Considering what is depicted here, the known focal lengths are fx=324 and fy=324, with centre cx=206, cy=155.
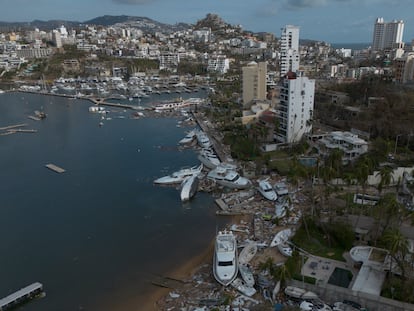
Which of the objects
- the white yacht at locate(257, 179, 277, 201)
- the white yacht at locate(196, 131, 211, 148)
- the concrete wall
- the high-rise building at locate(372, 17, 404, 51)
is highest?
the high-rise building at locate(372, 17, 404, 51)

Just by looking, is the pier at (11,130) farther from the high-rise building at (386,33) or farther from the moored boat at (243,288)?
the high-rise building at (386,33)

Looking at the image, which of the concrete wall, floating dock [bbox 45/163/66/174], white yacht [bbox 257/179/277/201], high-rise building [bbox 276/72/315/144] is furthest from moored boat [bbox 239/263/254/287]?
floating dock [bbox 45/163/66/174]

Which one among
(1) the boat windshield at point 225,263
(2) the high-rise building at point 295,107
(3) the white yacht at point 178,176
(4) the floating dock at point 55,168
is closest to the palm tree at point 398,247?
(1) the boat windshield at point 225,263

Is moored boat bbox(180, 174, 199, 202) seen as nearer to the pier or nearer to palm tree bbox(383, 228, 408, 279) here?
palm tree bbox(383, 228, 408, 279)

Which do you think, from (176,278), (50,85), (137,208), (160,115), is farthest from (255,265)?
(50,85)

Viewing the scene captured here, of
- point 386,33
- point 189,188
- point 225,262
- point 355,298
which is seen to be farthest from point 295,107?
point 386,33

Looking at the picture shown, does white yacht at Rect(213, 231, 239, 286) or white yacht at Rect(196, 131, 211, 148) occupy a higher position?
white yacht at Rect(196, 131, 211, 148)

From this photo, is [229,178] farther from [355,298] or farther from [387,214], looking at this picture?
[355,298]
